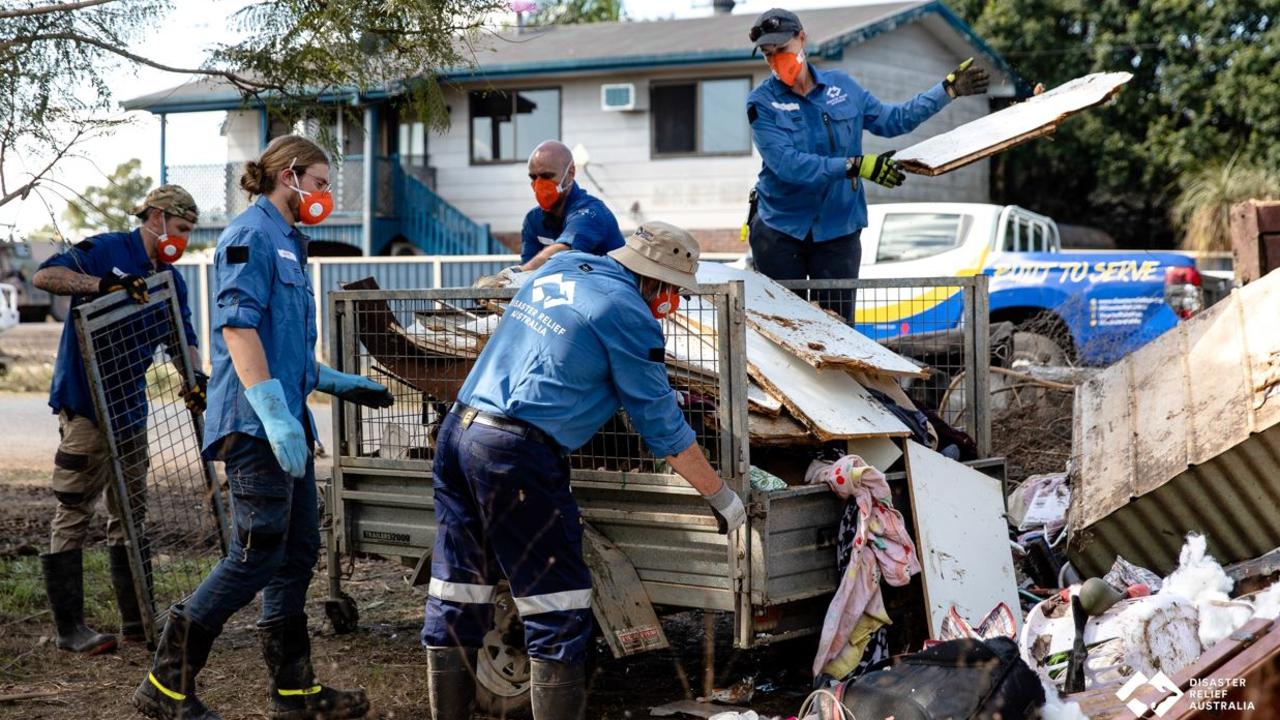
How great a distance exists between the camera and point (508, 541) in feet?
12.7

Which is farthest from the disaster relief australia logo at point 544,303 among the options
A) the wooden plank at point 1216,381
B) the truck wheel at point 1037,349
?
the truck wheel at point 1037,349

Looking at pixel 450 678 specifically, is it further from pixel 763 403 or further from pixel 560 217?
pixel 560 217

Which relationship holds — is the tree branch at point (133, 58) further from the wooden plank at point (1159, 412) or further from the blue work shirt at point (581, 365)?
the wooden plank at point (1159, 412)

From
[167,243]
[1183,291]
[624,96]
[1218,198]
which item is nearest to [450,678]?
[167,243]

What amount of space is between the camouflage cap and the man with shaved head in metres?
1.43

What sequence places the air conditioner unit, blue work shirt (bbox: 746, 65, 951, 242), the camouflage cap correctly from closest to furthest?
the camouflage cap
blue work shirt (bbox: 746, 65, 951, 242)
the air conditioner unit

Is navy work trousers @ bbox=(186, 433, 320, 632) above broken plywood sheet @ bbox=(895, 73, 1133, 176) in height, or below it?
below

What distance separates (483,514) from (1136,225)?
22924 millimetres

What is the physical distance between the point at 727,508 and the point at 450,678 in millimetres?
991

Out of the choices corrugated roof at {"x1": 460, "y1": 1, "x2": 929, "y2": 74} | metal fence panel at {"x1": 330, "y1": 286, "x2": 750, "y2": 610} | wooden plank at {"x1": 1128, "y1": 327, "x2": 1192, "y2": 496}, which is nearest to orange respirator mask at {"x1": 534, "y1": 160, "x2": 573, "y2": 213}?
metal fence panel at {"x1": 330, "y1": 286, "x2": 750, "y2": 610}

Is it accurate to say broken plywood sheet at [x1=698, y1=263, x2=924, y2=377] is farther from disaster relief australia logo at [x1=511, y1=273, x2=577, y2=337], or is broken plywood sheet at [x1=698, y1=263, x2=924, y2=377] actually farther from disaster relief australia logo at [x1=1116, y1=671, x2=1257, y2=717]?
disaster relief australia logo at [x1=1116, y1=671, x2=1257, y2=717]

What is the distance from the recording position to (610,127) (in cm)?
2242

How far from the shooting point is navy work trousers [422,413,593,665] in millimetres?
3824

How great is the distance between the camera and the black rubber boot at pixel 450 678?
402 cm
